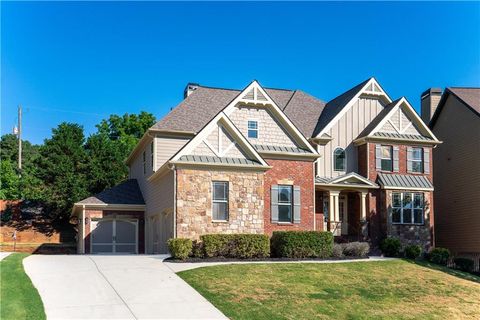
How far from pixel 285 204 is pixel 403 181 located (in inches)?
299

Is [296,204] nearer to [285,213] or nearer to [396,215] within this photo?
[285,213]

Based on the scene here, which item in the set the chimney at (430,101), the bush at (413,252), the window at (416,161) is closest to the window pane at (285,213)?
the bush at (413,252)

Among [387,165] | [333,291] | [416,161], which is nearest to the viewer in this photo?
[333,291]

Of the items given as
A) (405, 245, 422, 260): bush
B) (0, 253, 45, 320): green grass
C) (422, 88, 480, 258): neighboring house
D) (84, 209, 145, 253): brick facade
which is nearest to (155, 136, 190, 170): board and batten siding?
(84, 209, 145, 253): brick facade

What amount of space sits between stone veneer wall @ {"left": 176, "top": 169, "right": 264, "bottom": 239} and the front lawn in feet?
13.0

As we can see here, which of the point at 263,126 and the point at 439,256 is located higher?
the point at 263,126

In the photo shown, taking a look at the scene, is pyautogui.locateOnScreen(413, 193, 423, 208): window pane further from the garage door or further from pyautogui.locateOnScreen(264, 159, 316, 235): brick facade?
the garage door

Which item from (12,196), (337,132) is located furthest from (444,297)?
(12,196)

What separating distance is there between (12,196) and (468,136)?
129 feet

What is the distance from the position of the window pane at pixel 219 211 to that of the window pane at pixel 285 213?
315 centimetres

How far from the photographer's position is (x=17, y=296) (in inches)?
619

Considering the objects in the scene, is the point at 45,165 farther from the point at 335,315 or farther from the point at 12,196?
the point at 335,315

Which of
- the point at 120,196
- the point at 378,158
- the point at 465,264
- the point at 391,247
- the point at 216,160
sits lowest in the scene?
the point at 465,264

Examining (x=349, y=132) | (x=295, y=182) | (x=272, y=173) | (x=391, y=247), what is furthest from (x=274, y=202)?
(x=349, y=132)
